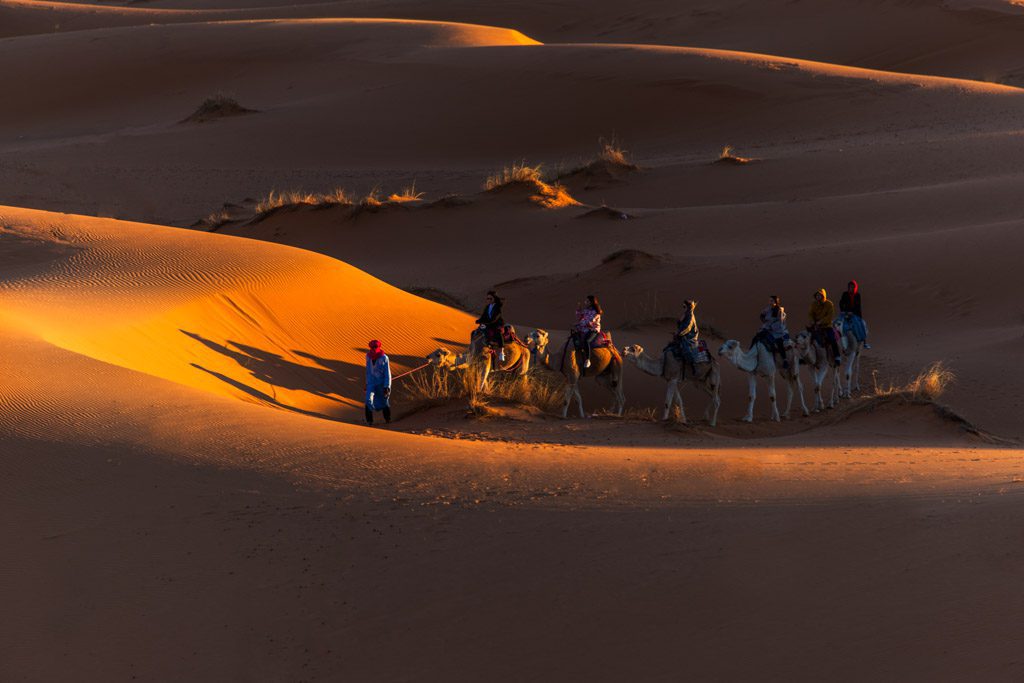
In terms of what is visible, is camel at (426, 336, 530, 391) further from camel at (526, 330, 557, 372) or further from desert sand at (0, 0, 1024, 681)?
desert sand at (0, 0, 1024, 681)

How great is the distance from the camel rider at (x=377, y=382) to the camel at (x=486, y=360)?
135 cm

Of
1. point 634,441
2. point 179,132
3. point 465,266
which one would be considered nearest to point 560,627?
point 634,441

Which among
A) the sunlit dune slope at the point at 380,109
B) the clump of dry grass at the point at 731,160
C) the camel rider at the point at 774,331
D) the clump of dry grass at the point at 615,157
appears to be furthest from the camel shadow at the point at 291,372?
the clump of dry grass at the point at 731,160

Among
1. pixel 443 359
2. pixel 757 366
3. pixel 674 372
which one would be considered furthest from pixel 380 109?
pixel 674 372

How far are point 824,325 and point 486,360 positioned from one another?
4751 millimetres

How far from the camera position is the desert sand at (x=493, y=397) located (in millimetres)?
7328

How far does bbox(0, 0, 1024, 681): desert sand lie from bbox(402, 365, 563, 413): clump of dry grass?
0.81ft

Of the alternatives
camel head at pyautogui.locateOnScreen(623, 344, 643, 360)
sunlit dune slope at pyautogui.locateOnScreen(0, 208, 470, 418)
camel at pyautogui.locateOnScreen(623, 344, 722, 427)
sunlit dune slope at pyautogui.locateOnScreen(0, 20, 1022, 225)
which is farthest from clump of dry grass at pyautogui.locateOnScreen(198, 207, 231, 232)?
camel at pyautogui.locateOnScreen(623, 344, 722, 427)

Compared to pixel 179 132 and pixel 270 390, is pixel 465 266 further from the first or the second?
pixel 179 132

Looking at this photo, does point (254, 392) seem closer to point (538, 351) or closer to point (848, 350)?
point (538, 351)

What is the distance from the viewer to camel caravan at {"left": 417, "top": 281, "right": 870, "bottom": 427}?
1586cm

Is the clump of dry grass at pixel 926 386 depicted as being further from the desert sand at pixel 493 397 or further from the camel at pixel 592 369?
the camel at pixel 592 369

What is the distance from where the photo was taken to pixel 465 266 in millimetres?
27250

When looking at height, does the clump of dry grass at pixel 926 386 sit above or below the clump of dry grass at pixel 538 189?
below
